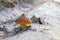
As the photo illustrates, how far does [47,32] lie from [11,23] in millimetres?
863

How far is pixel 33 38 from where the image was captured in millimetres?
2916

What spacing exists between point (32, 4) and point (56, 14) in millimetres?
1420

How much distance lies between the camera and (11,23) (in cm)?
372

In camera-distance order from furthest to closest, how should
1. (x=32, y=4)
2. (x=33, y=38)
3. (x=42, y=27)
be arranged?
(x=32, y=4) < (x=42, y=27) < (x=33, y=38)

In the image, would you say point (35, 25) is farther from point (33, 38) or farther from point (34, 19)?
point (33, 38)

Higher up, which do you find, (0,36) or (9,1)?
(9,1)

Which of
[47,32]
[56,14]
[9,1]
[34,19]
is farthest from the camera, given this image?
[9,1]

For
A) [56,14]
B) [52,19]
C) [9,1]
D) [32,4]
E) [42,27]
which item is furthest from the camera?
[32,4]

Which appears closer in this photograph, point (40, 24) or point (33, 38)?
point (33, 38)

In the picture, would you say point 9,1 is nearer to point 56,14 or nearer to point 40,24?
point 56,14

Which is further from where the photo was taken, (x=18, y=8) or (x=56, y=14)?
(x=18, y=8)

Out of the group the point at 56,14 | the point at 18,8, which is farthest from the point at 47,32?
the point at 18,8

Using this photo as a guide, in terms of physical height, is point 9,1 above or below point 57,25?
above

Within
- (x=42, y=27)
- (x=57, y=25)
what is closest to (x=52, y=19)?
(x=57, y=25)
